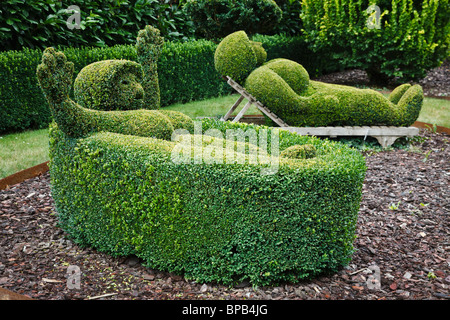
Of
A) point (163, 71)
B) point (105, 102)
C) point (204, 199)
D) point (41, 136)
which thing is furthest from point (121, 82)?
point (163, 71)

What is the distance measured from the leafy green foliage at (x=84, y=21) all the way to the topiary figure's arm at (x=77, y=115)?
5.17 meters

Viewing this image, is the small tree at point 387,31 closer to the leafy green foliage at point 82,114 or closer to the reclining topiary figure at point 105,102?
the reclining topiary figure at point 105,102

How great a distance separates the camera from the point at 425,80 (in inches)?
618

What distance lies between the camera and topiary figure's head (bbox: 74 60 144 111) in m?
4.61

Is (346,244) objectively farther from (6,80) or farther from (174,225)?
(6,80)

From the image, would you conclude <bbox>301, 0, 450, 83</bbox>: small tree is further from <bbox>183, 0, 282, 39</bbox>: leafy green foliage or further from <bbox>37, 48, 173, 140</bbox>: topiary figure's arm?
<bbox>37, 48, 173, 140</bbox>: topiary figure's arm

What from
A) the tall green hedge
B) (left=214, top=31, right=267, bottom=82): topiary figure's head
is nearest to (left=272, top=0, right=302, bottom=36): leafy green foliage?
the tall green hedge

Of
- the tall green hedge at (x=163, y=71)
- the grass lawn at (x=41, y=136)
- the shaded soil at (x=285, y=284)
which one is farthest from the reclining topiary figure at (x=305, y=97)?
the tall green hedge at (x=163, y=71)

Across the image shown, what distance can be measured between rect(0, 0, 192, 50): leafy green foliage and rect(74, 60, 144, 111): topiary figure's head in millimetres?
4790

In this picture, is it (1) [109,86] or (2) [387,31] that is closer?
(1) [109,86]

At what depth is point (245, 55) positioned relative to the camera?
26.6 feet

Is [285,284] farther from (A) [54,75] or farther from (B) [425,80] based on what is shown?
(B) [425,80]

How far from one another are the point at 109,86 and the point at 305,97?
175 inches
